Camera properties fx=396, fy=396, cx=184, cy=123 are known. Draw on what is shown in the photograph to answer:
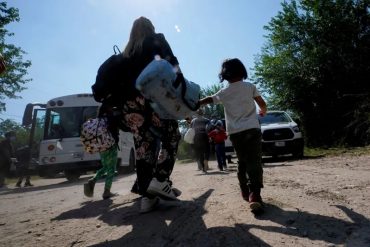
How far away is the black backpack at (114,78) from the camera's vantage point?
3.91 meters

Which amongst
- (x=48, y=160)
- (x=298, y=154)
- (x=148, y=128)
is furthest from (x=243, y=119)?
(x=298, y=154)

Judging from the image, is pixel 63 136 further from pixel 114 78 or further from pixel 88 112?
pixel 114 78

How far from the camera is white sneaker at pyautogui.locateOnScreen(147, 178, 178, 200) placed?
12.2 feet

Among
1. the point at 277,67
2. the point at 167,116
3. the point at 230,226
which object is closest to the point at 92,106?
the point at 167,116

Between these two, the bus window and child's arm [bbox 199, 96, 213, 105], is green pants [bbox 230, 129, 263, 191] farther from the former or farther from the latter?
the bus window

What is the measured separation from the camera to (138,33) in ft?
13.1

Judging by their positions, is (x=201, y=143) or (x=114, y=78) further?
(x=201, y=143)

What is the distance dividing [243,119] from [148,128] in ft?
3.12

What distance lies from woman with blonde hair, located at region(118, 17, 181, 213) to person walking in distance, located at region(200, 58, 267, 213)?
1.84 feet

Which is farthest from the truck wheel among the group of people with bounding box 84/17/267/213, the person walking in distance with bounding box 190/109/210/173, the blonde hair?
the blonde hair

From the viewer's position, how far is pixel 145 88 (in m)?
3.46

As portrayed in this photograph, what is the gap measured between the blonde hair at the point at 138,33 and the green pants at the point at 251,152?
131 centimetres

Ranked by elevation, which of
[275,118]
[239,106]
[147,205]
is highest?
[275,118]

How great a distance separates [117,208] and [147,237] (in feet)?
5.35
